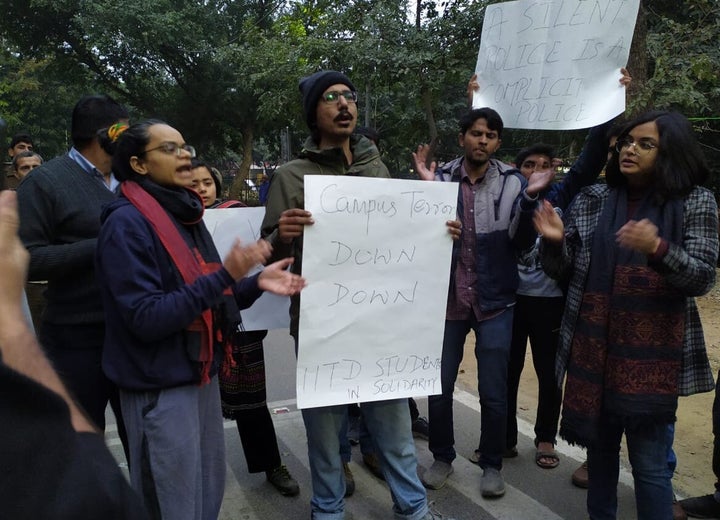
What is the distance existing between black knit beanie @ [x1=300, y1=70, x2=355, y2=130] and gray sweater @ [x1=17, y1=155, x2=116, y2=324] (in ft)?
3.14

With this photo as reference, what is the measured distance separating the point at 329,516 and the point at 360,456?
1.04 m

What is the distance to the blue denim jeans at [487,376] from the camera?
3.05 metres

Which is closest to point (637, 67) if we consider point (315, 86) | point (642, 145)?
point (642, 145)

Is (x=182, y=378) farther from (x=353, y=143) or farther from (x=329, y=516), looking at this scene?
(x=353, y=143)

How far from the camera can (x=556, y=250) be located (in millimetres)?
2572

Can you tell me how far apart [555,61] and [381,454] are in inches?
84.0

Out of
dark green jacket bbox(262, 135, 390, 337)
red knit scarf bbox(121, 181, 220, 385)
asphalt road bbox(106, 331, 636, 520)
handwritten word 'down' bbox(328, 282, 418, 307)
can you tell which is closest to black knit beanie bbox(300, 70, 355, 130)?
dark green jacket bbox(262, 135, 390, 337)

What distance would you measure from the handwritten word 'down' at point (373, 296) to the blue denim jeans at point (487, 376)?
1.81ft

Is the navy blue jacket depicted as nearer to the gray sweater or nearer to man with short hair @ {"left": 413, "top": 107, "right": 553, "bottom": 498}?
the gray sweater

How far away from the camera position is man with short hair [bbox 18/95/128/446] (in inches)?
89.1

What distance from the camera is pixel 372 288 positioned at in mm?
2568

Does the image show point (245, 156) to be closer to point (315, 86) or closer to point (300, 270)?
point (315, 86)

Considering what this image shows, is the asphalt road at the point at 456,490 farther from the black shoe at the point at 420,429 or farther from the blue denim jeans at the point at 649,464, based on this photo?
the blue denim jeans at the point at 649,464

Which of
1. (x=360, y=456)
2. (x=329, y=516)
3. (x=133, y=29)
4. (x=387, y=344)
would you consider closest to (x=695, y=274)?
(x=387, y=344)
